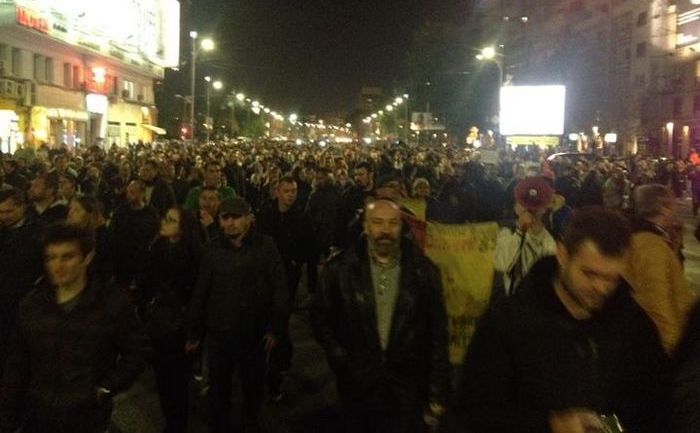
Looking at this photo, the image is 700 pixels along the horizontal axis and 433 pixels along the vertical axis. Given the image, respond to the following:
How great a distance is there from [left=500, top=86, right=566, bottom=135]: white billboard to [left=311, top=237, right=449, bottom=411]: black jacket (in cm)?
2996

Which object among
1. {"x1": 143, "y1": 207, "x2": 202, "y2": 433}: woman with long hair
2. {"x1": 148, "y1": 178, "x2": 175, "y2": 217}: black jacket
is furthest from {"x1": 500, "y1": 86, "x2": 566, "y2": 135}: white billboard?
{"x1": 143, "y1": 207, "x2": 202, "y2": 433}: woman with long hair

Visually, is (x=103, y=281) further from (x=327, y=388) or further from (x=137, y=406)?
(x=327, y=388)

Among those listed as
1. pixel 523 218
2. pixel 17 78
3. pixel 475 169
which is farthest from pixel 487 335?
pixel 17 78

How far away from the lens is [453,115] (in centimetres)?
5969

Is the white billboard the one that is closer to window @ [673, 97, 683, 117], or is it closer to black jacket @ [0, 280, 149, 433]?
window @ [673, 97, 683, 117]

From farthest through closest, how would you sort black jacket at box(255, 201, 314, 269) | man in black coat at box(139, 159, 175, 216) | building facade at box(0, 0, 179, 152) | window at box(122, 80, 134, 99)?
window at box(122, 80, 134, 99) < building facade at box(0, 0, 179, 152) < man in black coat at box(139, 159, 175, 216) < black jacket at box(255, 201, 314, 269)

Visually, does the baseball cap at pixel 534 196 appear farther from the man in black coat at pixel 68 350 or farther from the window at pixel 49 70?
the window at pixel 49 70

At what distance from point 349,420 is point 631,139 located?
6351cm

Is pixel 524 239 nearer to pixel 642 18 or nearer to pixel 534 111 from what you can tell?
pixel 534 111

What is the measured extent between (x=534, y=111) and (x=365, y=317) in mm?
30652

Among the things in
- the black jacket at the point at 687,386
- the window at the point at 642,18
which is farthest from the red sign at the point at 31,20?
the window at the point at 642,18

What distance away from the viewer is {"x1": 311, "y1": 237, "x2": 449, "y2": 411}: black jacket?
4.63 metres

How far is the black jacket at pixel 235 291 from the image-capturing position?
607 centimetres

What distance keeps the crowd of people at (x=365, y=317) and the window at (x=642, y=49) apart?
191 ft
